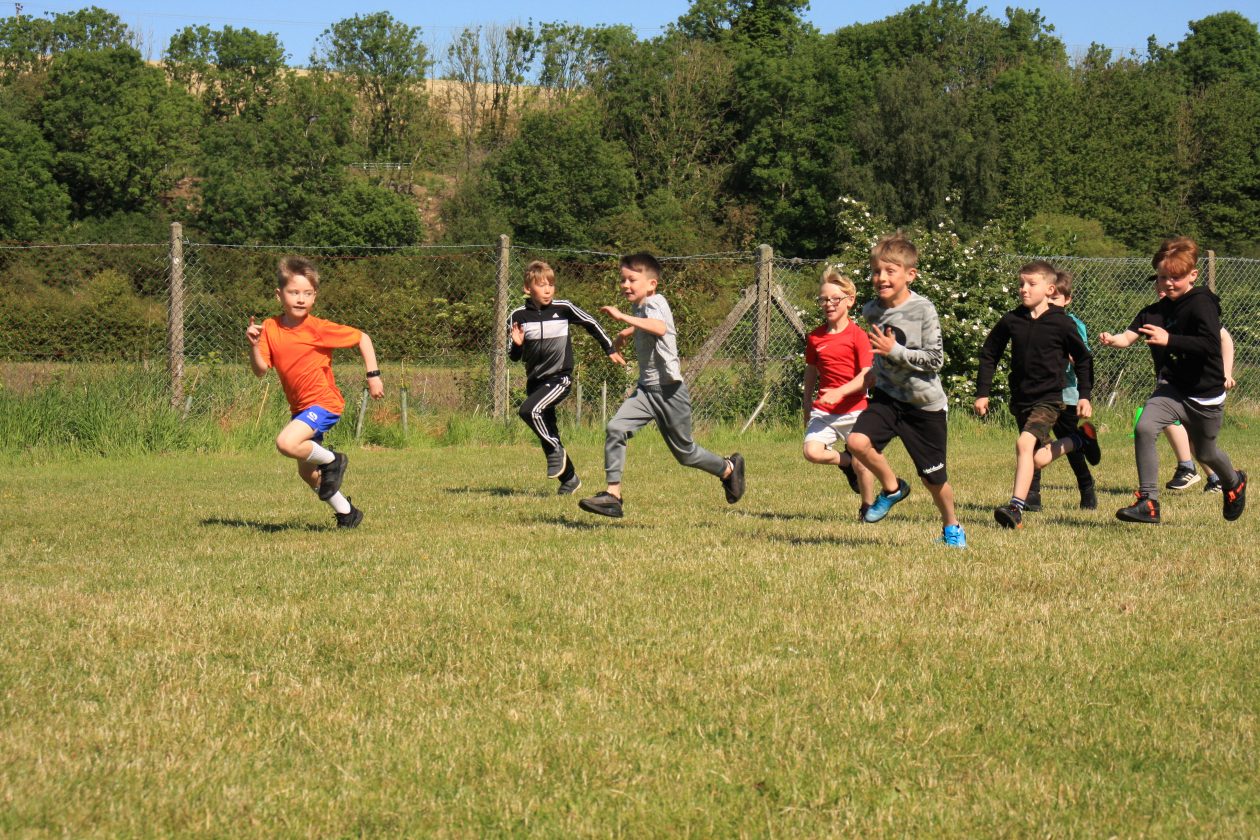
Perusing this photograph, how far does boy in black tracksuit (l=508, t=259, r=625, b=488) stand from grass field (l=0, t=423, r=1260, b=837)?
87.9 inches

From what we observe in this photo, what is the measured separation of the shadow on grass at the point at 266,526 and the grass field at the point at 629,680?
0.27 ft

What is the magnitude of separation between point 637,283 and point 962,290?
8.63 metres

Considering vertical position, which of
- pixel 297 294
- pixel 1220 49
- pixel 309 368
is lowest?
pixel 309 368

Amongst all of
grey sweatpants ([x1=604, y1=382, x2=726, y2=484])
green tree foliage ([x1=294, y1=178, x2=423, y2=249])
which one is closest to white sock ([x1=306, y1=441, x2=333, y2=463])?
grey sweatpants ([x1=604, y1=382, x2=726, y2=484])

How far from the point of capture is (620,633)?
522 cm

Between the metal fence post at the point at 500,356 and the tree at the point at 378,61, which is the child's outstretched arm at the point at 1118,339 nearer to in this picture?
the metal fence post at the point at 500,356

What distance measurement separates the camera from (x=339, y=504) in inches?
328

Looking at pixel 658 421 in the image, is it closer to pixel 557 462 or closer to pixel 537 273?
pixel 557 462

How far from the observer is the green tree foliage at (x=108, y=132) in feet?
201

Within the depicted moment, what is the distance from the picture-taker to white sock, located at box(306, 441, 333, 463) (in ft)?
26.9

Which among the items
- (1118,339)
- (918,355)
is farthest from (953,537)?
(1118,339)

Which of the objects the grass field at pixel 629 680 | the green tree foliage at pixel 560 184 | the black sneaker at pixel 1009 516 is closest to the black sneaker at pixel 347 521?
the grass field at pixel 629 680

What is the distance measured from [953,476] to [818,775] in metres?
8.23

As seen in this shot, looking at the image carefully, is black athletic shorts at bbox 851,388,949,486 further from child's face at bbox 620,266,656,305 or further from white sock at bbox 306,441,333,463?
white sock at bbox 306,441,333,463
